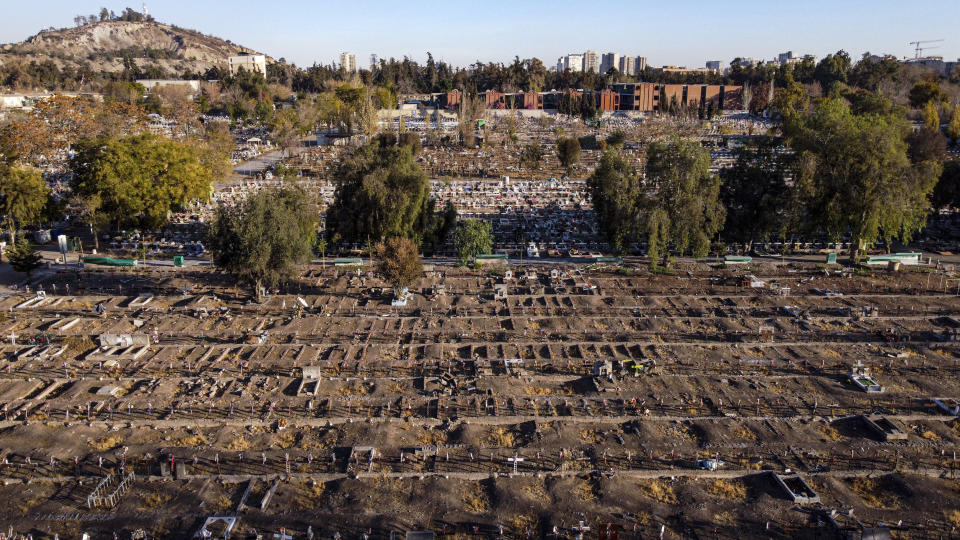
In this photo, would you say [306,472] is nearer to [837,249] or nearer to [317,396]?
[317,396]

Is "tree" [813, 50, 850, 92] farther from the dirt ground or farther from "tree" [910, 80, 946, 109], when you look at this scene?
the dirt ground

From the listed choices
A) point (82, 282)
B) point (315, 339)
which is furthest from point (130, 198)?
point (315, 339)

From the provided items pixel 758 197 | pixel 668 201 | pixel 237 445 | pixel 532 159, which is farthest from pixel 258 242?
pixel 532 159

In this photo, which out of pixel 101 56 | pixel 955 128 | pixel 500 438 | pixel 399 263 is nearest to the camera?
pixel 500 438

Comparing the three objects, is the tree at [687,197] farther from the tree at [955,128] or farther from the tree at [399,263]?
the tree at [955,128]

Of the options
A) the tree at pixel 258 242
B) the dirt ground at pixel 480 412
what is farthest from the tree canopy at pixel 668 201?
the tree at pixel 258 242

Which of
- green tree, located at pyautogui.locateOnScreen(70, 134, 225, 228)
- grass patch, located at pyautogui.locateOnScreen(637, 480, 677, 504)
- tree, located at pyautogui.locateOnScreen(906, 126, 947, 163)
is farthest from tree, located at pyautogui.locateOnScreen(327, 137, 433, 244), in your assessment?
tree, located at pyautogui.locateOnScreen(906, 126, 947, 163)

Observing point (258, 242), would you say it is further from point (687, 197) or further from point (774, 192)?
point (774, 192)

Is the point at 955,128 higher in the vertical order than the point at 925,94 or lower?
lower
